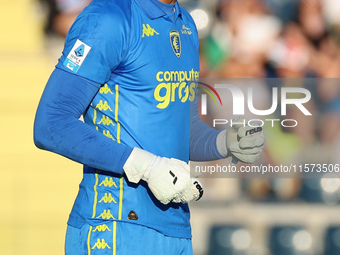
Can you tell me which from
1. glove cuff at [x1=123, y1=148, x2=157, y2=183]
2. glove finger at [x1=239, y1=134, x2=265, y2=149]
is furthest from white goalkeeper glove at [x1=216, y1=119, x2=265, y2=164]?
glove cuff at [x1=123, y1=148, x2=157, y2=183]

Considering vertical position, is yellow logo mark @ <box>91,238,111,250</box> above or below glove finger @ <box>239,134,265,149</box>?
below

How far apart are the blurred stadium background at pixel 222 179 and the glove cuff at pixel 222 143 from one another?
2.60 meters

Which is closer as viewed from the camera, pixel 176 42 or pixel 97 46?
pixel 97 46

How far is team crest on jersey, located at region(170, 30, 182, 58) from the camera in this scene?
82.6 inches

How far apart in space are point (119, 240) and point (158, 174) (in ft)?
0.73

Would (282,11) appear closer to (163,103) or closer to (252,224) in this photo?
(252,224)

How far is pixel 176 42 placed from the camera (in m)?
2.12

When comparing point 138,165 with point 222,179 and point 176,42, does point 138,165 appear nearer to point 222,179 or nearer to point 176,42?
point 176,42

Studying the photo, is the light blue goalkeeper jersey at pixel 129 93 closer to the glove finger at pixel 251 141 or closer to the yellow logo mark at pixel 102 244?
the yellow logo mark at pixel 102 244

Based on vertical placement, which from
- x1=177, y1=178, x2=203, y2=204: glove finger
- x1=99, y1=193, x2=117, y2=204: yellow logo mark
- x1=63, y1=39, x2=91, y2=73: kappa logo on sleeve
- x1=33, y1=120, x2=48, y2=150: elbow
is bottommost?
x1=99, y1=193, x2=117, y2=204: yellow logo mark

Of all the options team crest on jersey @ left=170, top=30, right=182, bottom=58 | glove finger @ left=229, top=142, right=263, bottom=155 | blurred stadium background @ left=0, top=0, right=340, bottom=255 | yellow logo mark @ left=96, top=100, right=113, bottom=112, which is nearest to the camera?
yellow logo mark @ left=96, top=100, right=113, bottom=112

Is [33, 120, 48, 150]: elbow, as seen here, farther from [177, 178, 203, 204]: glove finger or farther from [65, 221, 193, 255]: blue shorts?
[177, 178, 203, 204]: glove finger

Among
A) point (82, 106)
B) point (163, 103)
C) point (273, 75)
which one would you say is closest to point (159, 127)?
point (163, 103)

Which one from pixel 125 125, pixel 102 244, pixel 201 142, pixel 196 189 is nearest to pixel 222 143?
pixel 201 142
